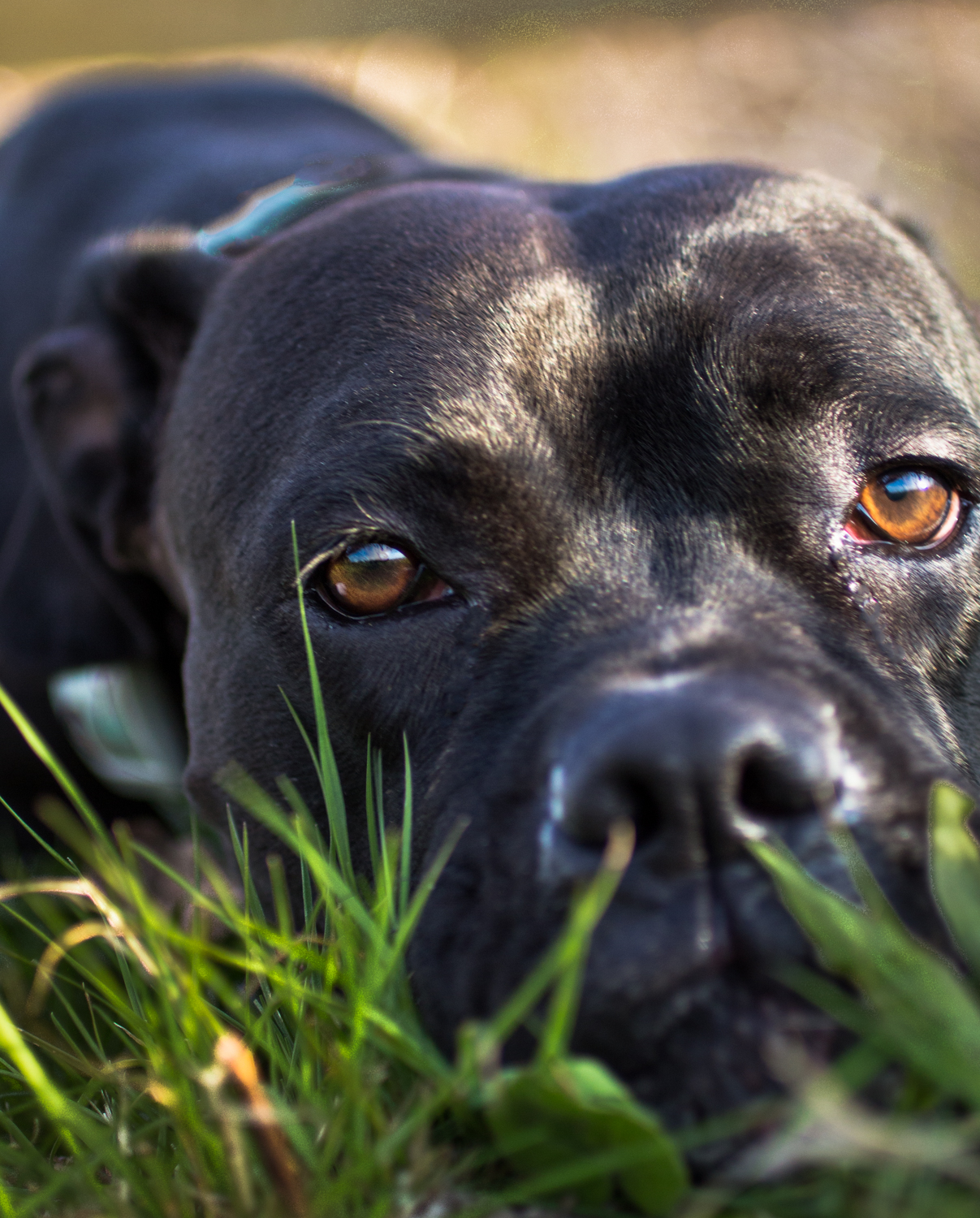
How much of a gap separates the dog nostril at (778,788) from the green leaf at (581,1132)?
37cm

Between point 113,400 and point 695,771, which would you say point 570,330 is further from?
point 113,400

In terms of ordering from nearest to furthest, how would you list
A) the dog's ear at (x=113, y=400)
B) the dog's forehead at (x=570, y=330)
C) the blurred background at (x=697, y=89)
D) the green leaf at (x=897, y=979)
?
the green leaf at (x=897, y=979)
the dog's forehead at (x=570, y=330)
the dog's ear at (x=113, y=400)
the blurred background at (x=697, y=89)

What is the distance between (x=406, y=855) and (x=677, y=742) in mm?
387

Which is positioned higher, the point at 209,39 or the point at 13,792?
the point at 209,39

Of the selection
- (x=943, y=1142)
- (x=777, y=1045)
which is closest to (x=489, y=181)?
(x=777, y=1045)

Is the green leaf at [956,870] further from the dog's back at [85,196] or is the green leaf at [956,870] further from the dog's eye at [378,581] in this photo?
the dog's back at [85,196]

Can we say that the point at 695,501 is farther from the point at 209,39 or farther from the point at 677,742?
the point at 209,39

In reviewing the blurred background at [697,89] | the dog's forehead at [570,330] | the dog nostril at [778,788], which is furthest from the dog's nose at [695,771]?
A: the blurred background at [697,89]

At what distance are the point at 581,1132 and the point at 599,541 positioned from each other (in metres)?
1.01

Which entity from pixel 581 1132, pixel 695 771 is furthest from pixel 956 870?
pixel 581 1132

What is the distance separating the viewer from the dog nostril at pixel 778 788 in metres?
1.40

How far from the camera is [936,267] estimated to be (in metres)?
2.70

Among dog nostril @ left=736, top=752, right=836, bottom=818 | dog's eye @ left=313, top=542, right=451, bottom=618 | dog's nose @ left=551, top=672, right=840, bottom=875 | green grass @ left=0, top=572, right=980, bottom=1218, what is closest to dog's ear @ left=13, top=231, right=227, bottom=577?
dog's eye @ left=313, top=542, right=451, bottom=618

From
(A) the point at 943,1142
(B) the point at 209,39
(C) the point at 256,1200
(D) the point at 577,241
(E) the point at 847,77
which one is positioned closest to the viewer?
(A) the point at 943,1142
